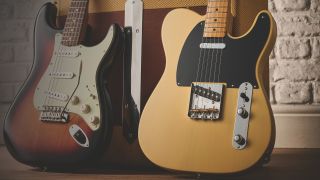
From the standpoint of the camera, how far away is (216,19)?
127 cm

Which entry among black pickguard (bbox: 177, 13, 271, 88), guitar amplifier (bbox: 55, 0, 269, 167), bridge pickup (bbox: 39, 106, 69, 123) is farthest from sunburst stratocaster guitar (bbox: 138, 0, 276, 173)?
bridge pickup (bbox: 39, 106, 69, 123)

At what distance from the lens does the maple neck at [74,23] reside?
4.72 feet

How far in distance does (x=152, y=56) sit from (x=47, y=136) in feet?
1.42

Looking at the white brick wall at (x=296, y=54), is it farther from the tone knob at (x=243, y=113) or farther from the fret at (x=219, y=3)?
the tone knob at (x=243, y=113)

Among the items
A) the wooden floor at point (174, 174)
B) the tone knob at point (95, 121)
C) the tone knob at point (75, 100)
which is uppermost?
the tone knob at point (75, 100)

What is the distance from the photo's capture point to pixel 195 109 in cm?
121

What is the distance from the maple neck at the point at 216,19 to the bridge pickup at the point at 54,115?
19.9 inches

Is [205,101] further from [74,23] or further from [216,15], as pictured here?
[74,23]

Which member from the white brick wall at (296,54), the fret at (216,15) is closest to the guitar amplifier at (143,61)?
the fret at (216,15)

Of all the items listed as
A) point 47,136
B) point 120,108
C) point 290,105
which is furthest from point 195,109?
point 290,105

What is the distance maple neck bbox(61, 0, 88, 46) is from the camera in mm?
1438

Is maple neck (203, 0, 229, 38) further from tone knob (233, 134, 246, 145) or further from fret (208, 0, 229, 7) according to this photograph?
tone knob (233, 134, 246, 145)

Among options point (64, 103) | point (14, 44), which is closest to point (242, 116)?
point (64, 103)

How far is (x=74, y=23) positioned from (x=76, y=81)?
0.69ft
